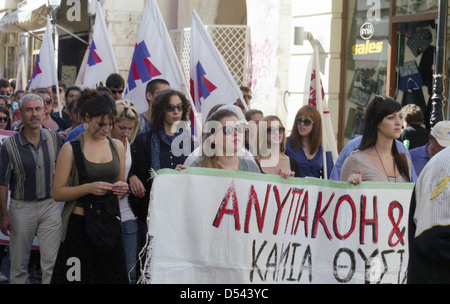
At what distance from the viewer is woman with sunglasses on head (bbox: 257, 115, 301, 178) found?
23.2 feet

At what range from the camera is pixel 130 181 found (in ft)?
21.6

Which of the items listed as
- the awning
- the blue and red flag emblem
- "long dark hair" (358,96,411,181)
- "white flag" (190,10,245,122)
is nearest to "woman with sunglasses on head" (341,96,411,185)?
"long dark hair" (358,96,411,181)

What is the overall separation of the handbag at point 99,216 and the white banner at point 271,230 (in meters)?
0.48

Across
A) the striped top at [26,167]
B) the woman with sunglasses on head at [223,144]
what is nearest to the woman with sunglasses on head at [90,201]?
the woman with sunglasses on head at [223,144]

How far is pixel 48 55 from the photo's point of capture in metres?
11.7

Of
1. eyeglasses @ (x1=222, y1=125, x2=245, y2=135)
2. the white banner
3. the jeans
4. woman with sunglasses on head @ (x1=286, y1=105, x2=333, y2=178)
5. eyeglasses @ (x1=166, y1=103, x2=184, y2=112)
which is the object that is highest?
eyeglasses @ (x1=166, y1=103, x2=184, y2=112)

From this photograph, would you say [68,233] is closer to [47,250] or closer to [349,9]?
[47,250]

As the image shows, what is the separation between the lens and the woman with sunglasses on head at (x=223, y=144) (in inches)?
223

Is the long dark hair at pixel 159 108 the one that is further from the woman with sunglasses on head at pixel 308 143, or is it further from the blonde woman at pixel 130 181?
the woman with sunglasses on head at pixel 308 143

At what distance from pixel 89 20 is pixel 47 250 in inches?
589

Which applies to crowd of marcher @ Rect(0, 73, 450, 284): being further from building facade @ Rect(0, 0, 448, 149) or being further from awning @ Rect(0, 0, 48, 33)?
awning @ Rect(0, 0, 48, 33)

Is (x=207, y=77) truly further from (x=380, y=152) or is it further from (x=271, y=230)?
(x=271, y=230)

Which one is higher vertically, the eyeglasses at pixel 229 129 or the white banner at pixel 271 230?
the eyeglasses at pixel 229 129
